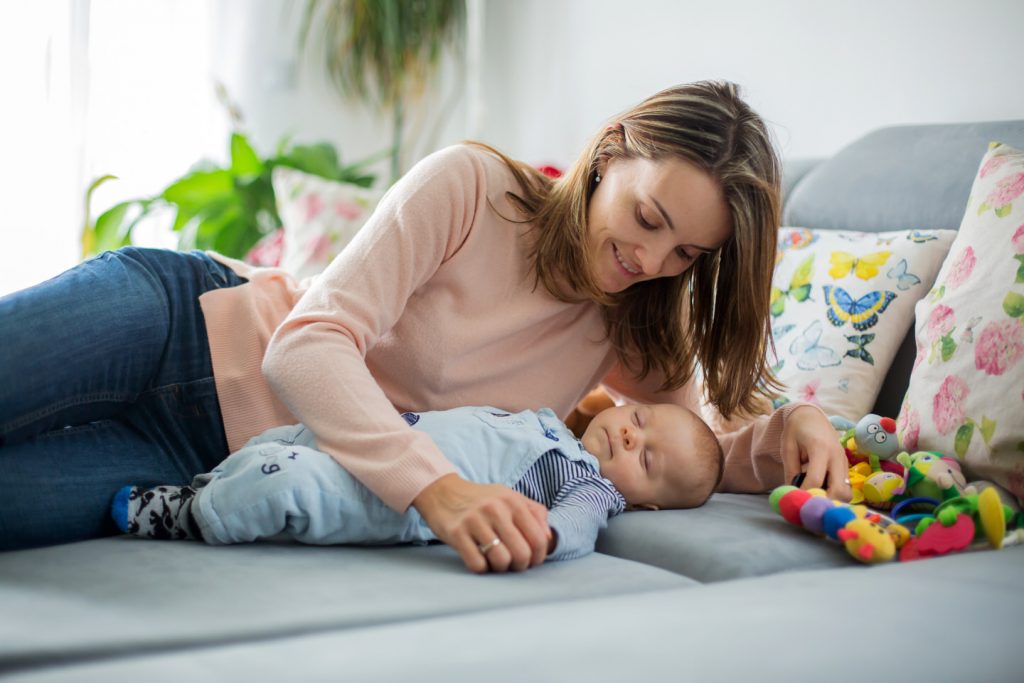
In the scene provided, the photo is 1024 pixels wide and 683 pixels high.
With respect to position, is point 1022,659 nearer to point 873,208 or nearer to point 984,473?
point 984,473

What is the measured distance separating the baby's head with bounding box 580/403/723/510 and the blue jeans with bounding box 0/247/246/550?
52 centimetres

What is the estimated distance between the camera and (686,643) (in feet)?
2.45

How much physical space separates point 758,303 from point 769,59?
1.23 m

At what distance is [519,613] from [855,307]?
1050 mm

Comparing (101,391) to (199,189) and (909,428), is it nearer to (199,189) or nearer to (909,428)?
(909,428)

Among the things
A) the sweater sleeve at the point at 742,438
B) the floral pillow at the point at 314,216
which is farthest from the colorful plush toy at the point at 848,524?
the floral pillow at the point at 314,216

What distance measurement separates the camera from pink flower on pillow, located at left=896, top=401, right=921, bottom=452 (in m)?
1.37

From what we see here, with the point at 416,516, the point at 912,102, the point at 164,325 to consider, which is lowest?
the point at 416,516

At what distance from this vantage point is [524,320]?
1415mm

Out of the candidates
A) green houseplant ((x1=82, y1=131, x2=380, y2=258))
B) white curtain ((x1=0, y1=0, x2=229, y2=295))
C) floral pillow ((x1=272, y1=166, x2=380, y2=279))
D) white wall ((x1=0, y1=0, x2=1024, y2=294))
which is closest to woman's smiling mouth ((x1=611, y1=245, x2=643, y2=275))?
white wall ((x1=0, y1=0, x2=1024, y2=294))

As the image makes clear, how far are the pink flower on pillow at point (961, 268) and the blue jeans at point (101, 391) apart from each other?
3.38 feet

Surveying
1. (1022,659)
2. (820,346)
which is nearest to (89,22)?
(820,346)

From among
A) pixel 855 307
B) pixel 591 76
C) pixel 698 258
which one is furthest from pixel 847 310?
pixel 591 76

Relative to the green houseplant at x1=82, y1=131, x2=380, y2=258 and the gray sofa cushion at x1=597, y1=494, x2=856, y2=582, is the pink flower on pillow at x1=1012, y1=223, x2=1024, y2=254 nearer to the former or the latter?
the gray sofa cushion at x1=597, y1=494, x2=856, y2=582
